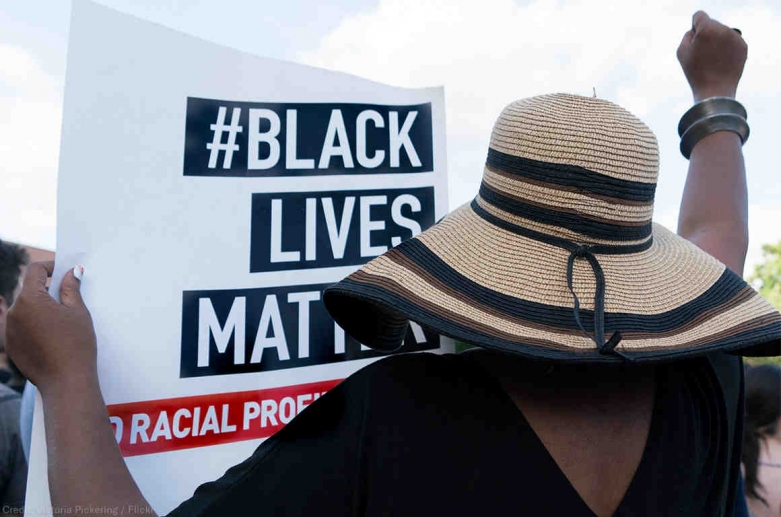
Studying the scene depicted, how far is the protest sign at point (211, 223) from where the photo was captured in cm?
127

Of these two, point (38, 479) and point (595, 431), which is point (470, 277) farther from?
point (38, 479)

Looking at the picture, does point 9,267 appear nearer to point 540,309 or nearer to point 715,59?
point 540,309

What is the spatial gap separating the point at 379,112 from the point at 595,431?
102 cm

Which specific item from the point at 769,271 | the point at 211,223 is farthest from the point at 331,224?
the point at 769,271

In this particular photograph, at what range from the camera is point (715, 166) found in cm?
154

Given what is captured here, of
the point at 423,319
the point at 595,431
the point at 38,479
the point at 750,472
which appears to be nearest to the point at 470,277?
the point at 423,319

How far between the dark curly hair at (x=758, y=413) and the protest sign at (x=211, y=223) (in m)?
2.05

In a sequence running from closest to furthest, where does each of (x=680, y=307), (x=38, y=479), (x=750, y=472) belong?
(x=680, y=307), (x=38, y=479), (x=750, y=472)

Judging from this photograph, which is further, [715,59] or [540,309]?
[715,59]

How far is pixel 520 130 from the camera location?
Result: 0.89 m

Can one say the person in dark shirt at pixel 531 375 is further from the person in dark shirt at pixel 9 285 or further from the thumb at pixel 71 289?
the person in dark shirt at pixel 9 285

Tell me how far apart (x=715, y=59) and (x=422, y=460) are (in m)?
1.43

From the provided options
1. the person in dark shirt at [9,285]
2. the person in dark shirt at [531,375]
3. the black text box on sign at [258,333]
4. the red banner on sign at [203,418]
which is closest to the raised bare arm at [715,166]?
the person in dark shirt at [531,375]

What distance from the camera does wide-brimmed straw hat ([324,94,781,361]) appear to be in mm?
822
